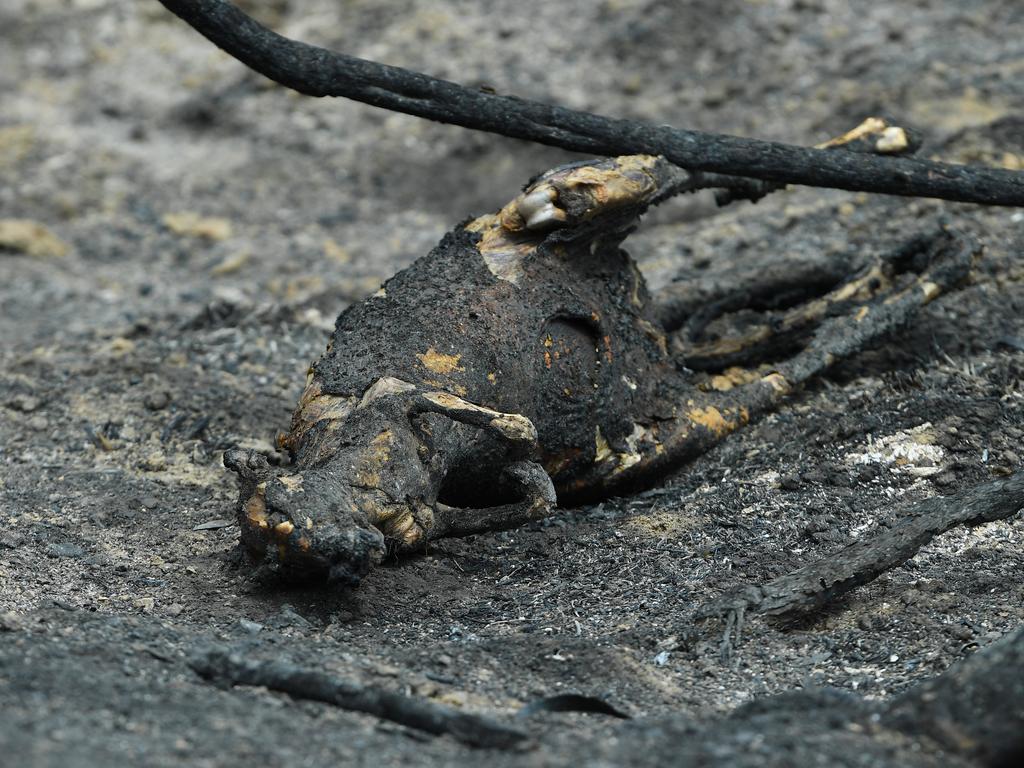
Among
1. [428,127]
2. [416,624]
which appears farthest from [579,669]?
[428,127]

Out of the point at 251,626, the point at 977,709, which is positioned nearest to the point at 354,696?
the point at 251,626

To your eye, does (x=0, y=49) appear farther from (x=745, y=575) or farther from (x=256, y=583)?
(x=745, y=575)

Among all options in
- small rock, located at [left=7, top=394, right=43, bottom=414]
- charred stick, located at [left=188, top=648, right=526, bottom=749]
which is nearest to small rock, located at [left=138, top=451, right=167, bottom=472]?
small rock, located at [left=7, top=394, right=43, bottom=414]

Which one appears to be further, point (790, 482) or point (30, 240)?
point (30, 240)

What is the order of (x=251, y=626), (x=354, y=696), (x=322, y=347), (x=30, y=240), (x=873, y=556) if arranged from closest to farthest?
(x=354, y=696) < (x=251, y=626) < (x=873, y=556) < (x=322, y=347) < (x=30, y=240)

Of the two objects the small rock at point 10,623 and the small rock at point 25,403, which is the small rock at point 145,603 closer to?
the small rock at point 10,623

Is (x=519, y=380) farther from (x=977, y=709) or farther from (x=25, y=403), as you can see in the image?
(x=25, y=403)
